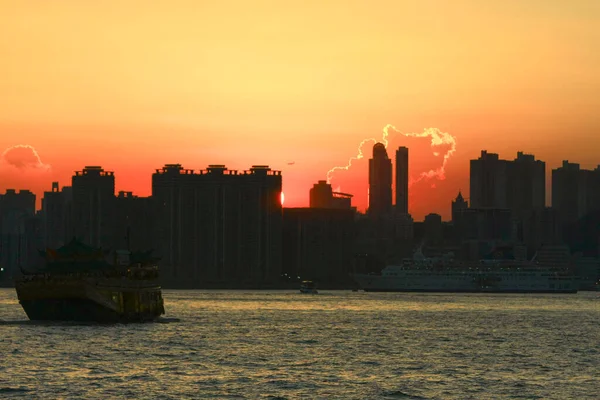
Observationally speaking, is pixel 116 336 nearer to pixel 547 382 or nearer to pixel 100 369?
pixel 100 369

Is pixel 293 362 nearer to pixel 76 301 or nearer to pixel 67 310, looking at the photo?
pixel 76 301

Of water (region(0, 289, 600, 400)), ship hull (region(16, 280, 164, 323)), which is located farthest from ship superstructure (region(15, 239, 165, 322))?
water (region(0, 289, 600, 400))

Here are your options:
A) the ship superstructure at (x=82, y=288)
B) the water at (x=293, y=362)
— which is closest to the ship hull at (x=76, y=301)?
the ship superstructure at (x=82, y=288)

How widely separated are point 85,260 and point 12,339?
18.4 m

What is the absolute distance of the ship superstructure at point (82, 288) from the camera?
116m

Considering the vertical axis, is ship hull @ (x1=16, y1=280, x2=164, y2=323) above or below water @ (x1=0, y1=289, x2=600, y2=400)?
above

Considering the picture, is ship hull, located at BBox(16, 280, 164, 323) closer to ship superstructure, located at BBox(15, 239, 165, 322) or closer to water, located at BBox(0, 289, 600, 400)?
ship superstructure, located at BBox(15, 239, 165, 322)

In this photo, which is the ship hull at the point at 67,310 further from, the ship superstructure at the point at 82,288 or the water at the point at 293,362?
the water at the point at 293,362

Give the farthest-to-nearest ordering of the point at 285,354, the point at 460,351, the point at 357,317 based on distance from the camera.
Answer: the point at 357,317 → the point at 460,351 → the point at 285,354

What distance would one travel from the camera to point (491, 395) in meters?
72.8

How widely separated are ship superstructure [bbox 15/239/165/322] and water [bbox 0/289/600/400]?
1526 millimetres

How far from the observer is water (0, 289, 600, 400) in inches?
2889

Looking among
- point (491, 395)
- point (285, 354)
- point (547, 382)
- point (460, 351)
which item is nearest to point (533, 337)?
point (460, 351)

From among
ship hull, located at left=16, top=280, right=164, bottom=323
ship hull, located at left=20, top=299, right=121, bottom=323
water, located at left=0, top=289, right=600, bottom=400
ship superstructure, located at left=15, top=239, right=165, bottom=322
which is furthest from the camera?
ship hull, located at left=20, top=299, right=121, bottom=323
